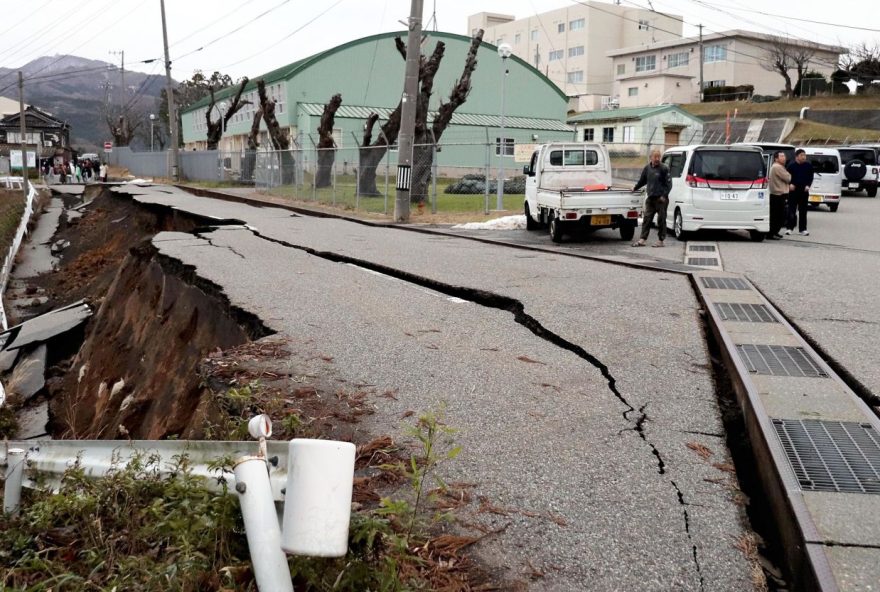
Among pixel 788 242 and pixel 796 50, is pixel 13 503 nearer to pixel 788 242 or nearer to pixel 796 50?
pixel 788 242

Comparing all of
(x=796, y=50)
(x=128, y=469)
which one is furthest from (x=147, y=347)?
(x=796, y=50)

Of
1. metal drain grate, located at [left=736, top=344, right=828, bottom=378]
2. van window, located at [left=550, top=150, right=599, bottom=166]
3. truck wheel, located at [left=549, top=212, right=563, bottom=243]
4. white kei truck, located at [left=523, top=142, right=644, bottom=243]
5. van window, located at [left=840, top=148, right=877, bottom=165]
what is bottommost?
metal drain grate, located at [left=736, top=344, right=828, bottom=378]

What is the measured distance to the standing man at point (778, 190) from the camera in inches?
607

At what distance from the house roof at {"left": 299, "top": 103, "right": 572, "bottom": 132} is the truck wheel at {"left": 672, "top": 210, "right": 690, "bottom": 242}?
28.4m

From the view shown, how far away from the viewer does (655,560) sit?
3.03m

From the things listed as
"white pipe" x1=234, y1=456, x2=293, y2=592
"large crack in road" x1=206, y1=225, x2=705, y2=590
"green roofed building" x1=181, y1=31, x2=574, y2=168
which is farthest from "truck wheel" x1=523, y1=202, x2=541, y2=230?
"green roofed building" x1=181, y1=31, x2=574, y2=168

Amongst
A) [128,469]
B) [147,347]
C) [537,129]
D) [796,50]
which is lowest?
[147,347]

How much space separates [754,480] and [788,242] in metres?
12.7

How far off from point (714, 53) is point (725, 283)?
6876cm

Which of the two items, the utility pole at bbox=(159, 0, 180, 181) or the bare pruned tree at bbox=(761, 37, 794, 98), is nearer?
the utility pole at bbox=(159, 0, 180, 181)

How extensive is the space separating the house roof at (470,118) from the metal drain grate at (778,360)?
38.2 meters

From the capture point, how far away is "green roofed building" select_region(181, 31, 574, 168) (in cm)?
4828

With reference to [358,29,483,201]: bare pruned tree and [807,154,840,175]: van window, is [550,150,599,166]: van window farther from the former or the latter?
[807,154,840,175]: van window

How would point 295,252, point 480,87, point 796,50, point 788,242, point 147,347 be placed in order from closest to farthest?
point 147,347
point 295,252
point 788,242
point 480,87
point 796,50
